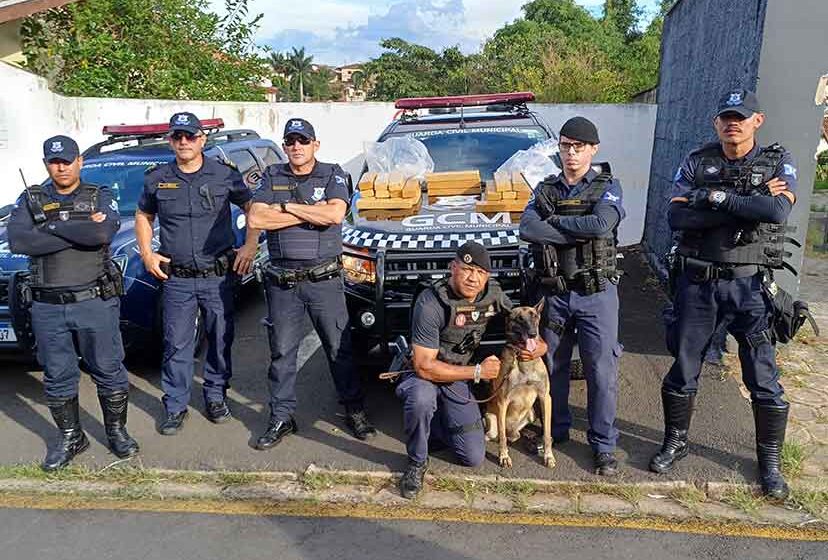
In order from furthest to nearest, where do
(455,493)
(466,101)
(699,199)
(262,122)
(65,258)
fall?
(262,122)
(466,101)
(65,258)
(455,493)
(699,199)

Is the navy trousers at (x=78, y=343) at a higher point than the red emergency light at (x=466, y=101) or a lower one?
lower

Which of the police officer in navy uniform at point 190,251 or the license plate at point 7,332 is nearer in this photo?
the police officer in navy uniform at point 190,251

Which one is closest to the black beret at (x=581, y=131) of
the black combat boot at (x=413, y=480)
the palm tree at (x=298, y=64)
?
the black combat boot at (x=413, y=480)

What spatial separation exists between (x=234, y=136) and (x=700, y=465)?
20.6 feet

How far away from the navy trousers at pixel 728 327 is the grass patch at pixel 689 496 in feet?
1.72

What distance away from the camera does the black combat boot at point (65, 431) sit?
3.96 metres

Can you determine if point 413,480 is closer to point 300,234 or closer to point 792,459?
point 300,234

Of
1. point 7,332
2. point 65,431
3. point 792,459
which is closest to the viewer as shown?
point 792,459

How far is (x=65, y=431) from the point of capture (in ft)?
13.3

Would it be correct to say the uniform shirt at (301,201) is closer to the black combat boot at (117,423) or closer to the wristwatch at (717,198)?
the black combat boot at (117,423)

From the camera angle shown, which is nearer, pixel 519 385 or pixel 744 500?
pixel 744 500

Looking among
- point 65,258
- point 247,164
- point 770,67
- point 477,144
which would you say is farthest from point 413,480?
point 247,164

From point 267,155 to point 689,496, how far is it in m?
6.06

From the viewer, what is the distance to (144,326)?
5.00 metres
